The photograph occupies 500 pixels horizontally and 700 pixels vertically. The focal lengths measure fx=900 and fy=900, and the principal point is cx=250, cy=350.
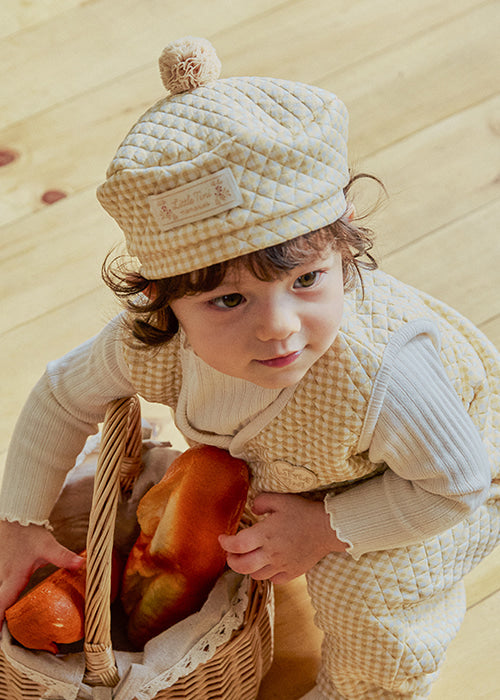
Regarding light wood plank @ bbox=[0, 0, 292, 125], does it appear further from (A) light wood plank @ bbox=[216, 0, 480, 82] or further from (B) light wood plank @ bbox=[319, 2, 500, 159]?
(B) light wood plank @ bbox=[319, 2, 500, 159]

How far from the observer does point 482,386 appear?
3.02 ft

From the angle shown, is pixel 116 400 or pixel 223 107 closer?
pixel 223 107

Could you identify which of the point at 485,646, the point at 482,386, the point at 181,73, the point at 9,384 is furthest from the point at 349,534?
the point at 9,384

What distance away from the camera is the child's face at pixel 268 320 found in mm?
702

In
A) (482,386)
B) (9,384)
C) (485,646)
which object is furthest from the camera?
(9,384)

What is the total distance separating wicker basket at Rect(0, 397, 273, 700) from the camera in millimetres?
845

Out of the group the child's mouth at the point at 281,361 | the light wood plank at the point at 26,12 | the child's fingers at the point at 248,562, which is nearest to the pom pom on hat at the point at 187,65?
the child's mouth at the point at 281,361

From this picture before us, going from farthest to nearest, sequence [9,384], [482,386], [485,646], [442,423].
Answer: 1. [9,384]
2. [485,646]
3. [482,386]
4. [442,423]

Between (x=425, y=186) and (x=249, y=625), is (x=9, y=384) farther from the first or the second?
(x=425, y=186)

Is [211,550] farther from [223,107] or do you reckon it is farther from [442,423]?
[223,107]

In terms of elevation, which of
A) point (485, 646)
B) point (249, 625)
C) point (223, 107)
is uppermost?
point (223, 107)

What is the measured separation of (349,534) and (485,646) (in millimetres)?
338

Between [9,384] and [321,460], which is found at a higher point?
[321,460]

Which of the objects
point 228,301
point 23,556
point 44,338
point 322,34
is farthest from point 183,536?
point 322,34
